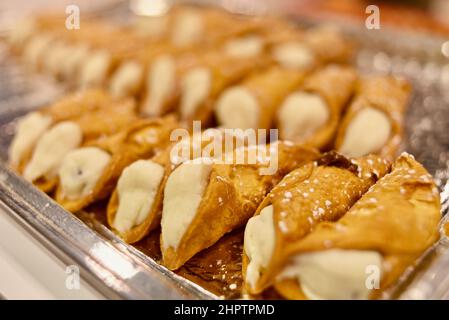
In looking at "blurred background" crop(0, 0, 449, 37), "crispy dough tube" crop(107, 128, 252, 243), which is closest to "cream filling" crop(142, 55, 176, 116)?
"crispy dough tube" crop(107, 128, 252, 243)

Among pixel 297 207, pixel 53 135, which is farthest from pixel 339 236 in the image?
pixel 53 135

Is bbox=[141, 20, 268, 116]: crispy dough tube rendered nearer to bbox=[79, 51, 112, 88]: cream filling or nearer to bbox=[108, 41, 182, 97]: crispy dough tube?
bbox=[108, 41, 182, 97]: crispy dough tube

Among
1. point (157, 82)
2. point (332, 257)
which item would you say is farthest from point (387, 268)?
point (157, 82)

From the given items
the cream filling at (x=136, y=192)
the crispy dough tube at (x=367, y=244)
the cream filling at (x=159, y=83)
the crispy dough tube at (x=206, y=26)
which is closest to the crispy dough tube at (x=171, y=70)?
the cream filling at (x=159, y=83)

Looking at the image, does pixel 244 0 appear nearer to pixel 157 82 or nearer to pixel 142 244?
pixel 157 82

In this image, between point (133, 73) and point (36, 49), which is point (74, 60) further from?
point (133, 73)

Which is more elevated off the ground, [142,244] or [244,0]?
[244,0]

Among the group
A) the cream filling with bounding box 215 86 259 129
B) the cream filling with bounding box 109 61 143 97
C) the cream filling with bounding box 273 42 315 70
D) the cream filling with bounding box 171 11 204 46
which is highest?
the cream filling with bounding box 171 11 204 46
